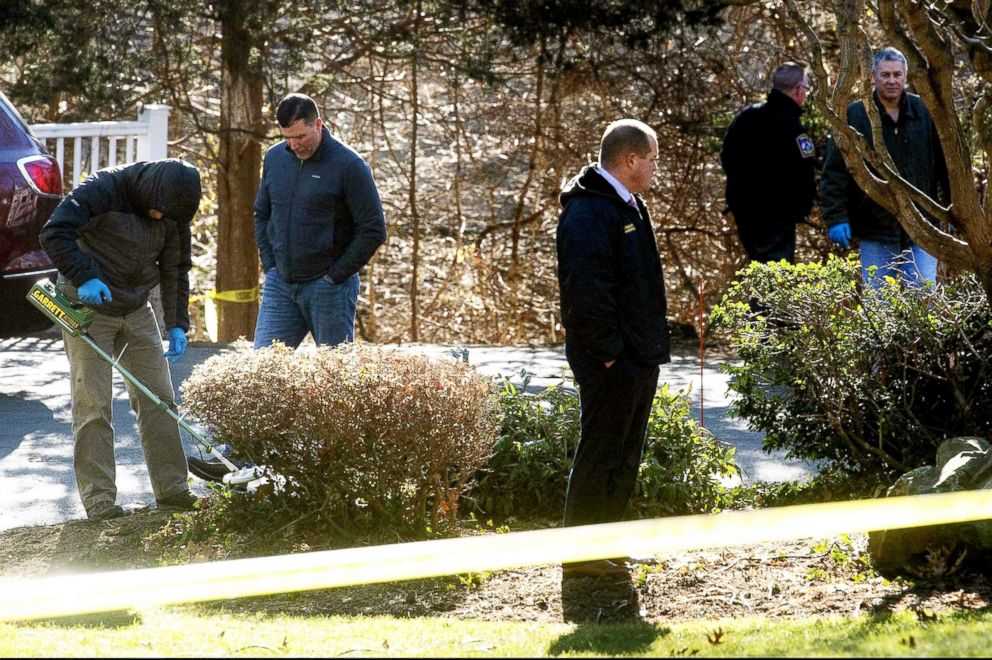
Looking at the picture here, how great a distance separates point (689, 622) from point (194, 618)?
1752mm

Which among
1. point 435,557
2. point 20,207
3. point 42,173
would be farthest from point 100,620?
point 42,173

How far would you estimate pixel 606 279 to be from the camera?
17.0 ft

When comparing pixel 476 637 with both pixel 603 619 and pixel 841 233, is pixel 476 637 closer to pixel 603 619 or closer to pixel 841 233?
pixel 603 619

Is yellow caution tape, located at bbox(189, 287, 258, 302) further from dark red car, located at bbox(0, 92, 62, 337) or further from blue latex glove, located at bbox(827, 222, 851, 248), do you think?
blue latex glove, located at bbox(827, 222, 851, 248)

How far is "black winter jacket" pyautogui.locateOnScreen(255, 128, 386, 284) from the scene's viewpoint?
279 inches

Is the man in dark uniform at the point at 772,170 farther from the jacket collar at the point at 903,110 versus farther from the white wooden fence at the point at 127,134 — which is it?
the white wooden fence at the point at 127,134

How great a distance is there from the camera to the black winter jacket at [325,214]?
279 inches

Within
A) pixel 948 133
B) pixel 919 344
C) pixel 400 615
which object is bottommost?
pixel 400 615

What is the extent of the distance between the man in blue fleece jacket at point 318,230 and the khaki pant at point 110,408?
59 centimetres

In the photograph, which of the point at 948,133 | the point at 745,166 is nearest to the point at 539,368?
the point at 745,166

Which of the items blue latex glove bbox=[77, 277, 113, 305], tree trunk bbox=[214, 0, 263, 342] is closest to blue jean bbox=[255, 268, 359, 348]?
blue latex glove bbox=[77, 277, 113, 305]

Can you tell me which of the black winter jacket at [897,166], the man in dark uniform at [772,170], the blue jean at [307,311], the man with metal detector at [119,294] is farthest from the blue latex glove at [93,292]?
the man in dark uniform at [772,170]

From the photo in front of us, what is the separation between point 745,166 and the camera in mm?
9992

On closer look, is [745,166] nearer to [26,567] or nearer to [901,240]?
[901,240]
